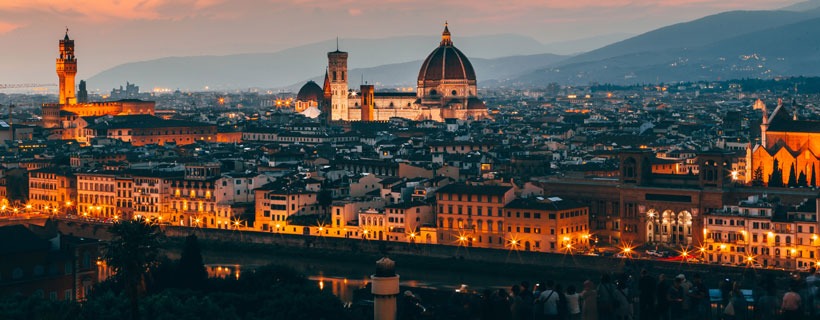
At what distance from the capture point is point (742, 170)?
43219mm

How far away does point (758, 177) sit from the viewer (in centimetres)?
3744

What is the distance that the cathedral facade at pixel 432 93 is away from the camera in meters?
87.9

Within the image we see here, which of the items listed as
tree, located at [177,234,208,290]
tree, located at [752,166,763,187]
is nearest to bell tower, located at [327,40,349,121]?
tree, located at [752,166,763,187]

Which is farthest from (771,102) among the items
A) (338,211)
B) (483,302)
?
(483,302)

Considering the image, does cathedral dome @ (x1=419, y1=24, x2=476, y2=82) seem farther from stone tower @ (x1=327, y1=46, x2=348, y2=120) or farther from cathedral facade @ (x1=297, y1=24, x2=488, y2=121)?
stone tower @ (x1=327, y1=46, x2=348, y2=120)

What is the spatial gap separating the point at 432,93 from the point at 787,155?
50174 millimetres

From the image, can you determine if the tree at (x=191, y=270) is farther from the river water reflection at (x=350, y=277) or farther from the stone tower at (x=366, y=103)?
the stone tower at (x=366, y=103)

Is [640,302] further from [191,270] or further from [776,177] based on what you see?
[776,177]

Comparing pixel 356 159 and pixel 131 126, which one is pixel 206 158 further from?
pixel 131 126

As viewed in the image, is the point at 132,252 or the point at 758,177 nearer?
the point at 132,252

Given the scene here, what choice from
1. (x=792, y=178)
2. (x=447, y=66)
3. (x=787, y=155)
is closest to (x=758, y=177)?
(x=792, y=178)

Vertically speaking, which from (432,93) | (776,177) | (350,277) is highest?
(432,93)

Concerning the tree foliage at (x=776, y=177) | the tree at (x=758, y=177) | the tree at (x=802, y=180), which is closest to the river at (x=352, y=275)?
the tree at (x=758, y=177)

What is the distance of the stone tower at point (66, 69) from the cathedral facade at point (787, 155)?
4916 centimetres
